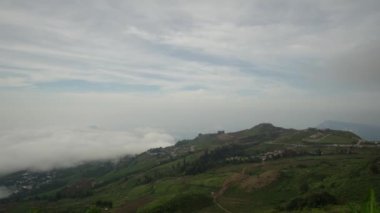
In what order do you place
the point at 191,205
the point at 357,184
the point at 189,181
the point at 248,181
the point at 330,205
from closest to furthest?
the point at 330,205
the point at 357,184
the point at 191,205
the point at 248,181
the point at 189,181

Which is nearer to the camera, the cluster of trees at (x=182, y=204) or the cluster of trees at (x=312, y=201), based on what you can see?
the cluster of trees at (x=312, y=201)

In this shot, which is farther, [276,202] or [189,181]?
[189,181]

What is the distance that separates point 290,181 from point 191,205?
42.7 metres

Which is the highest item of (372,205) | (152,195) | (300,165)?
(372,205)

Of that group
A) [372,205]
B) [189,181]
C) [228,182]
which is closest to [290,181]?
[228,182]

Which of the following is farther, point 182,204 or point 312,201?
point 182,204

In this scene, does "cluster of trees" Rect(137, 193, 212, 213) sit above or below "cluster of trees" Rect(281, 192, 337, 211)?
below

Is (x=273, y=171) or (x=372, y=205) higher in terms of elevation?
(x=372, y=205)

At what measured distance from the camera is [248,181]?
550 feet

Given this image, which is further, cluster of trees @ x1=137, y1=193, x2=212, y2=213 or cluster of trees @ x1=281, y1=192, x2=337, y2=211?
cluster of trees @ x1=137, y1=193, x2=212, y2=213

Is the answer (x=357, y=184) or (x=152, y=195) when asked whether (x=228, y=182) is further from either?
(x=357, y=184)

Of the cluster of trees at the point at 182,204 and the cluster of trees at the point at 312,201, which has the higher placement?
the cluster of trees at the point at 312,201

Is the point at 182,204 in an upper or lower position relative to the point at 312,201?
lower

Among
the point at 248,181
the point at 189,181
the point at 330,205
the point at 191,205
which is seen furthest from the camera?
the point at 189,181
